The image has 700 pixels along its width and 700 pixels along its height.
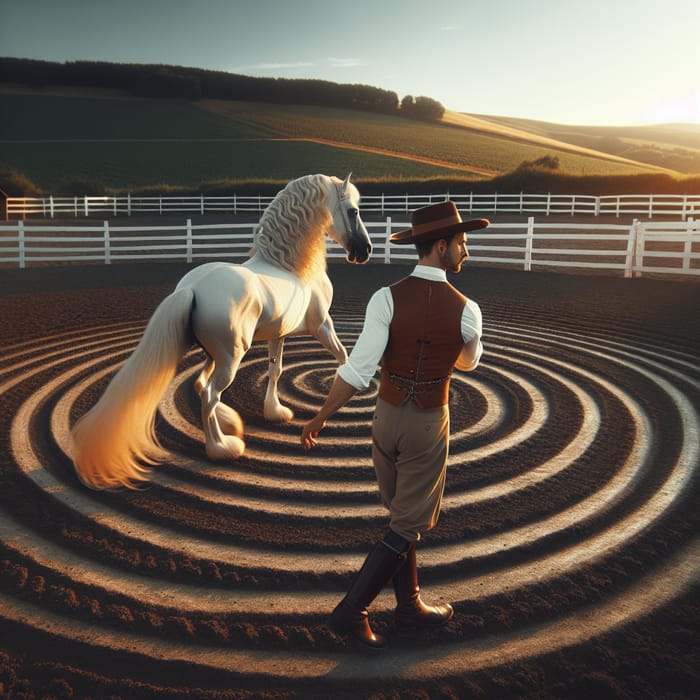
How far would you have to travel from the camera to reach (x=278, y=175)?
202ft

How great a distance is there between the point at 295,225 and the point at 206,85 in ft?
320

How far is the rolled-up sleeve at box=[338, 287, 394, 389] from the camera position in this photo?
2977 mm

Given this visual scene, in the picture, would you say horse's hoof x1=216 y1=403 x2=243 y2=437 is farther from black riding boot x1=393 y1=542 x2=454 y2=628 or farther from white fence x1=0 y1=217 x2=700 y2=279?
white fence x1=0 y1=217 x2=700 y2=279

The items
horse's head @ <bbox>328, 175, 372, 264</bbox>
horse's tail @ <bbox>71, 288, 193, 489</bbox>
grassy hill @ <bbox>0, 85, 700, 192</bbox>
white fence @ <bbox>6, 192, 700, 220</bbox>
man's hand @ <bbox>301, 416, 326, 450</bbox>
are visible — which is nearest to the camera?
man's hand @ <bbox>301, 416, 326, 450</bbox>

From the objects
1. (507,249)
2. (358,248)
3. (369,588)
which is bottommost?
(369,588)

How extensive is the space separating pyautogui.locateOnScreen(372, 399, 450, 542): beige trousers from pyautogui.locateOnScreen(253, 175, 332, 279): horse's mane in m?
2.97

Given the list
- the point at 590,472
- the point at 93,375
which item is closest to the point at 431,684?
the point at 590,472

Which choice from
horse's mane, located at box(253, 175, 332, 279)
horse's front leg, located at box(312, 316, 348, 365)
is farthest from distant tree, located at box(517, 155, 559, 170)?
horse's mane, located at box(253, 175, 332, 279)

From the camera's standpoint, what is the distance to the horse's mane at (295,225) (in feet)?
18.6

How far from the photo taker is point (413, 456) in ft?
10.0

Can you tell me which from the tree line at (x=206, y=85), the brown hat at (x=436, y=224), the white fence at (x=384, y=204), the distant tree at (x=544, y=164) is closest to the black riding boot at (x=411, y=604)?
the brown hat at (x=436, y=224)

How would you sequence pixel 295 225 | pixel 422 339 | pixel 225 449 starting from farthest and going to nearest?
pixel 295 225 < pixel 225 449 < pixel 422 339

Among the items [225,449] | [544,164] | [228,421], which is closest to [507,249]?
[228,421]

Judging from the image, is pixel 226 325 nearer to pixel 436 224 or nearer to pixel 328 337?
pixel 328 337
